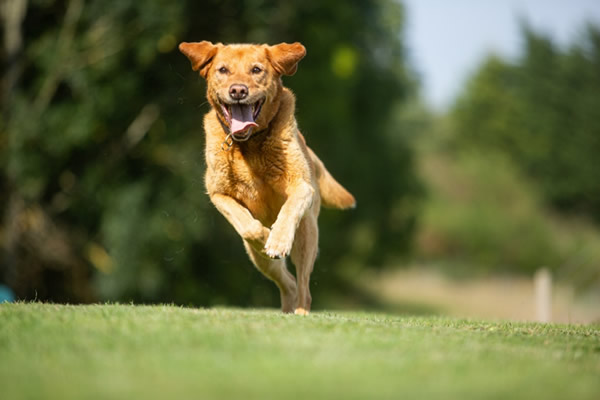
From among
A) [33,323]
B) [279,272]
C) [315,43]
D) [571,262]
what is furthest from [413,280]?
[33,323]

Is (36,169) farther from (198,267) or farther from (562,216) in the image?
(562,216)

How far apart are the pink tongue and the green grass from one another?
180cm

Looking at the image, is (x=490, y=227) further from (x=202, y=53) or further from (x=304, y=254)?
(x=202, y=53)

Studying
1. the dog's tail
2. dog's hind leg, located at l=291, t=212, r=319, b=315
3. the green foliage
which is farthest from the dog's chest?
the green foliage

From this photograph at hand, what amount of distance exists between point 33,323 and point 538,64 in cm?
5228

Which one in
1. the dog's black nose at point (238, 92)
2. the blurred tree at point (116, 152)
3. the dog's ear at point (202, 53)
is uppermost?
the dog's ear at point (202, 53)

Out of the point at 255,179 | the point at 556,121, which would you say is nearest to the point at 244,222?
the point at 255,179

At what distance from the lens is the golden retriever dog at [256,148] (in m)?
7.18

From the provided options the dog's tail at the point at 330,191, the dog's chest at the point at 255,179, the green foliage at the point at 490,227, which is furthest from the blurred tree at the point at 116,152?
the green foliage at the point at 490,227

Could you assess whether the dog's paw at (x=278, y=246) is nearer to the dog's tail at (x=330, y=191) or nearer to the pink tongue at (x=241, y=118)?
the pink tongue at (x=241, y=118)

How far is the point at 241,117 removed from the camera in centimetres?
728

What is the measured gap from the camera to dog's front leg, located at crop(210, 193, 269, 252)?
7004mm

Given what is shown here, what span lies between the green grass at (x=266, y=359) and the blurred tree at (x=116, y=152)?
42.8 feet

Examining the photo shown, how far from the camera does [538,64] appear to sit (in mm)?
53594
